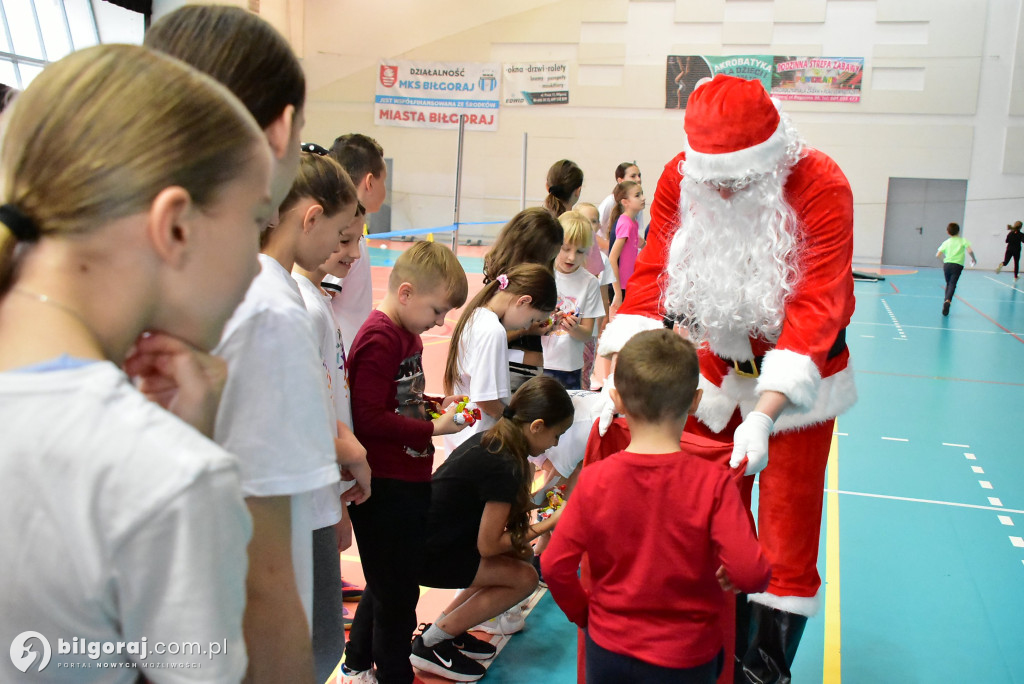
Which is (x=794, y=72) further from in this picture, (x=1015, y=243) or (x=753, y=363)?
(x=753, y=363)

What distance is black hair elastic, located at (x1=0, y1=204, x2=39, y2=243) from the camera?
2.26 ft

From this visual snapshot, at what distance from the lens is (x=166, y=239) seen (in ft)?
2.28

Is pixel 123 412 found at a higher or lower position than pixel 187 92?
lower

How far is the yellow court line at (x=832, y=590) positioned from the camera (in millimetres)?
2990

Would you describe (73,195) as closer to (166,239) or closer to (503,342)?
(166,239)

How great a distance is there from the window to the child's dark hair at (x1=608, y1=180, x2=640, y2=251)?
1170cm

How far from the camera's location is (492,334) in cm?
299

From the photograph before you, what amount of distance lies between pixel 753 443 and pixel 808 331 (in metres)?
0.39

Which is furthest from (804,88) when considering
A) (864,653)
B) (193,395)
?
(193,395)

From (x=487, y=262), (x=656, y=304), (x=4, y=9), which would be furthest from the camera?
(x=4, y=9)

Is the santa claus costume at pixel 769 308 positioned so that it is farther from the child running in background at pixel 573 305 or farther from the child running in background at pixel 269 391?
the child running in background at pixel 573 305

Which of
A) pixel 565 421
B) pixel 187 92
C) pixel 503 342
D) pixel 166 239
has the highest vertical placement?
pixel 187 92

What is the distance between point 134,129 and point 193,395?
31cm

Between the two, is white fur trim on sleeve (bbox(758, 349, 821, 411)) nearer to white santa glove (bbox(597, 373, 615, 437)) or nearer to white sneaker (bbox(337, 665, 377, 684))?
white santa glove (bbox(597, 373, 615, 437))
